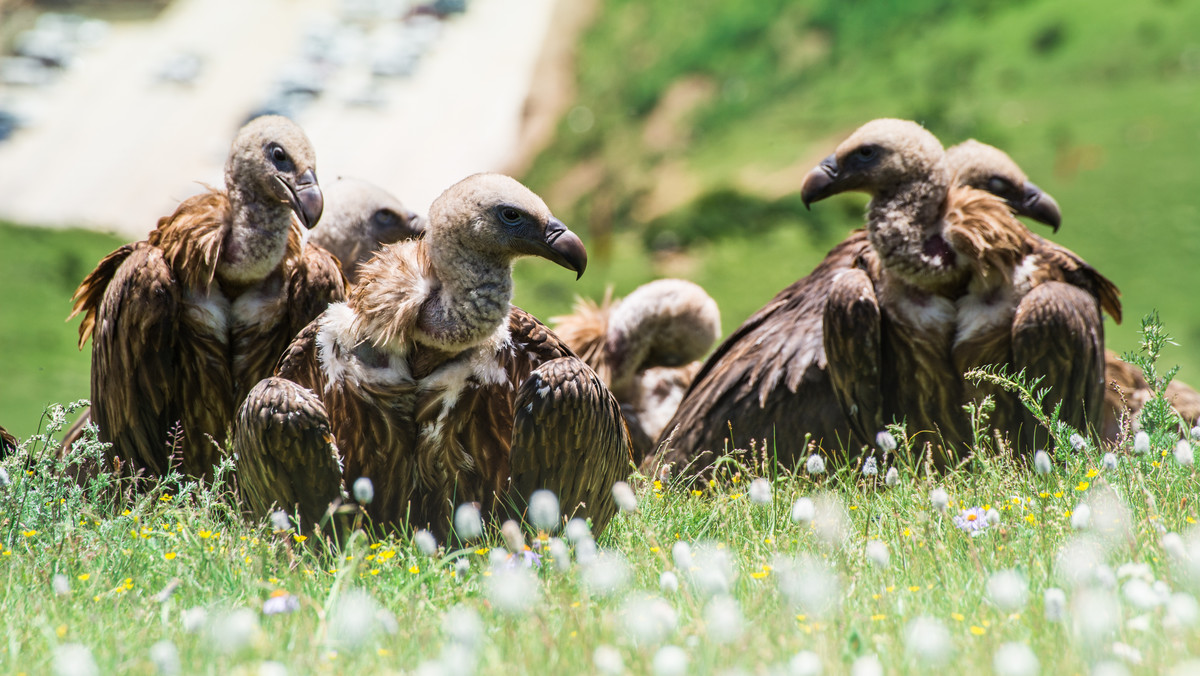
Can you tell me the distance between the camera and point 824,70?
25344mm

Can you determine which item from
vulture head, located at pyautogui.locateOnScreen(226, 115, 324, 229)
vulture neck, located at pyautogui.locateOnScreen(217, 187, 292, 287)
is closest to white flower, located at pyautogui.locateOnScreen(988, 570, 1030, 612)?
vulture head, located at pyautogui.locateOnScreen(226, 115, 324, 229)

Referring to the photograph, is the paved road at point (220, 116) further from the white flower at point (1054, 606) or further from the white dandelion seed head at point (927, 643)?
the white flower at point (1054, 606)

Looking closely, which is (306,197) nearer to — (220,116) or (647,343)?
(647,343)

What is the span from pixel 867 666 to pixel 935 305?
3.33 m

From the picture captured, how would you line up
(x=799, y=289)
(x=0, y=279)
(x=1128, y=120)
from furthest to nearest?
(x=1128, y=120), (x=0, y=279), (x=799, y=289)

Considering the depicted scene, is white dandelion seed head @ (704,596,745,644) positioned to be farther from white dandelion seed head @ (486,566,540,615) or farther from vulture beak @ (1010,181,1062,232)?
vulture beak @ (1010,181,1062,232)

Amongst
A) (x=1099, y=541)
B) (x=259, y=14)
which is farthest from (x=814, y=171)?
(x=259, y=14)

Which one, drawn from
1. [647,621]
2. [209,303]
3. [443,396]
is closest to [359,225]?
[209,303]

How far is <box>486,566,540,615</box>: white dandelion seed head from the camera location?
283 cm

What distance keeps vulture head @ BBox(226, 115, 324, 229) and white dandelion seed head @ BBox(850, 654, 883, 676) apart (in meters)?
2.95

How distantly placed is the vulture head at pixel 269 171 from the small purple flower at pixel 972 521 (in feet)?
8.70

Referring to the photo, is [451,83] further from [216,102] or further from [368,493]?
[368,493]

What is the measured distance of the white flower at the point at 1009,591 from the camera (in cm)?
274

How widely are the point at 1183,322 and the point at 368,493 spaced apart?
1082 cm
